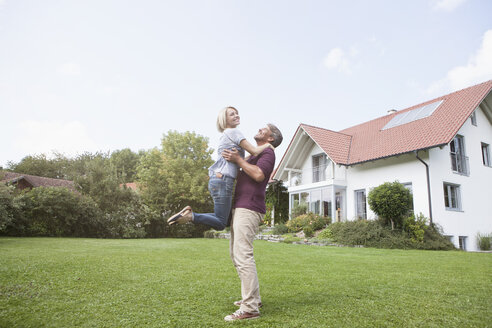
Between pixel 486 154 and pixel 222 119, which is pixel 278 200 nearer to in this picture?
pixel 486 154

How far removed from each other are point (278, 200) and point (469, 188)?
11155 mm

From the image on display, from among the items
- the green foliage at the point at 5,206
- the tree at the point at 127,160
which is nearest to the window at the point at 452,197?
the green foliage at the point at 5,206

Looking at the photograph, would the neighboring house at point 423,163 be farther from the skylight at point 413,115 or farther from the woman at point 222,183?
the woman at point 222,183

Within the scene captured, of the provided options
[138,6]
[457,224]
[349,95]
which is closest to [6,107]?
[138,6]

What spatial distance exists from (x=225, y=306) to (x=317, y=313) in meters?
0.91

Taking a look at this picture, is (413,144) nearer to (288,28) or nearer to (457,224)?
(457,224)

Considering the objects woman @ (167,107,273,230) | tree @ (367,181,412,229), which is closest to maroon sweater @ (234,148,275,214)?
woman @ (167,107,273,230)

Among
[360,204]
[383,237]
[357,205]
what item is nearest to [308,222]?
[357,205]

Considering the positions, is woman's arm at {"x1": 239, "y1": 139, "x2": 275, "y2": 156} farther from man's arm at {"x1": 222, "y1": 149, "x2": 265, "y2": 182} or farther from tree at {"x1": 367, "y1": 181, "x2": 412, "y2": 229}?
tree at {"x1": 367, "y1": 181, "x2": 412, "y2": 229}

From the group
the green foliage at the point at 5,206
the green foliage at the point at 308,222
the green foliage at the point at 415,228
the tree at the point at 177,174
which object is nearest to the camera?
the green foliage at the point at 415,228

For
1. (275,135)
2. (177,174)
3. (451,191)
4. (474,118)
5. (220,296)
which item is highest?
(474,118)

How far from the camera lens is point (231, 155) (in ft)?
9.75

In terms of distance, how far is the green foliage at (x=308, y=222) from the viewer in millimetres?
16797

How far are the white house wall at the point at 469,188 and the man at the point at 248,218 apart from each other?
1363 cm
